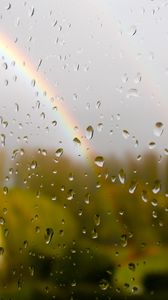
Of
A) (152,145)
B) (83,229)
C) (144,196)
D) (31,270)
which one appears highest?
(152,145)

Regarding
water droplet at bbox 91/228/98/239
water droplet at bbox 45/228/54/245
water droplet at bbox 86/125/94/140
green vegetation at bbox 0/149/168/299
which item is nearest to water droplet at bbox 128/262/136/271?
green vegetation at bbox 0/149/168/299

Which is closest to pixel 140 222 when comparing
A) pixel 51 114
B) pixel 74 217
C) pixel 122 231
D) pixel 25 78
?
pixel 122 231

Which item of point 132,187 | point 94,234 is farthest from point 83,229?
point 132,187

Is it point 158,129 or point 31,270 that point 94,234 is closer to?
point 31,270

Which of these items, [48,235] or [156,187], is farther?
[48,235]

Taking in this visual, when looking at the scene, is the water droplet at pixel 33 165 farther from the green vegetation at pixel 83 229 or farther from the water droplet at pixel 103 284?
the water droplet at pixel 103 284

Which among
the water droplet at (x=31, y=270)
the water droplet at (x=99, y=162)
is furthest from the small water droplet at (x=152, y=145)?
the water droplet at (x=31, y=270)
